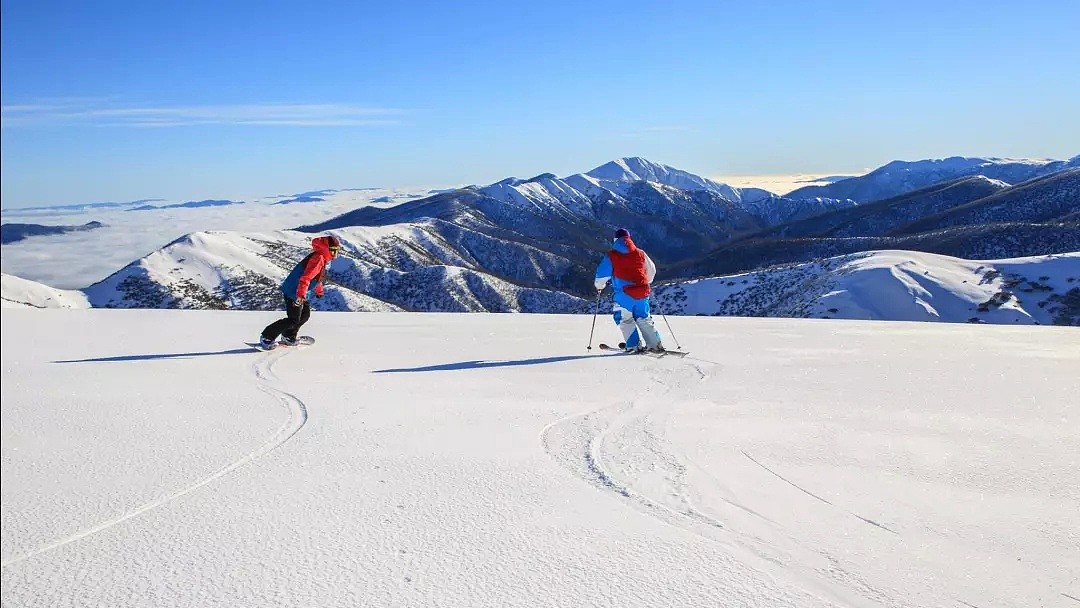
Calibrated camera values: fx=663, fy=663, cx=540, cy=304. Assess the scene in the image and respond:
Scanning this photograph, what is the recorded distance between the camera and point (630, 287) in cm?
981

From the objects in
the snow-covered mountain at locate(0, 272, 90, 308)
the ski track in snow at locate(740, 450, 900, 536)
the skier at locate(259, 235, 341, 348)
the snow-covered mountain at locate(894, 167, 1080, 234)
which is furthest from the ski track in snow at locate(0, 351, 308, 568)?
the snow-covered mountain at locate(894, 167, 1080, 234)

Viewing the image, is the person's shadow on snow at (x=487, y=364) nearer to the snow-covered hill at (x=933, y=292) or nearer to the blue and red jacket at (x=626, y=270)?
the blue and red jacket at (x=626, y=270)

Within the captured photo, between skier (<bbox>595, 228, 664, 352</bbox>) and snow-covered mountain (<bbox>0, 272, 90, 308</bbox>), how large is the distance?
9215 cm

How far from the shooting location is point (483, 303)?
114312 mm

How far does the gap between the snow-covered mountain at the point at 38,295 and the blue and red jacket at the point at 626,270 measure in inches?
3625

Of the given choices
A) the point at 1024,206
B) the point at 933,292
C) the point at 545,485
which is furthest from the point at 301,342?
the point at 1024,206

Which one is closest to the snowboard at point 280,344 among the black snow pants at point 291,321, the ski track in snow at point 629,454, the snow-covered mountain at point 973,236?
the black snow pants at point 291,321

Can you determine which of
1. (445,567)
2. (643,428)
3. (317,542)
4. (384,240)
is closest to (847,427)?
(643,428)

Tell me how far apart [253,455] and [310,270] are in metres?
6.31

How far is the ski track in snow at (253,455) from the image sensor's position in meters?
2.92

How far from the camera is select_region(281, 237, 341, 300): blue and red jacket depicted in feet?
33.4

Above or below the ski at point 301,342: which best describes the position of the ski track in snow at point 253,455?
above

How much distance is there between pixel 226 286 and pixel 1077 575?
106 metres

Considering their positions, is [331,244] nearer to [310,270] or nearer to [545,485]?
[310,270]
